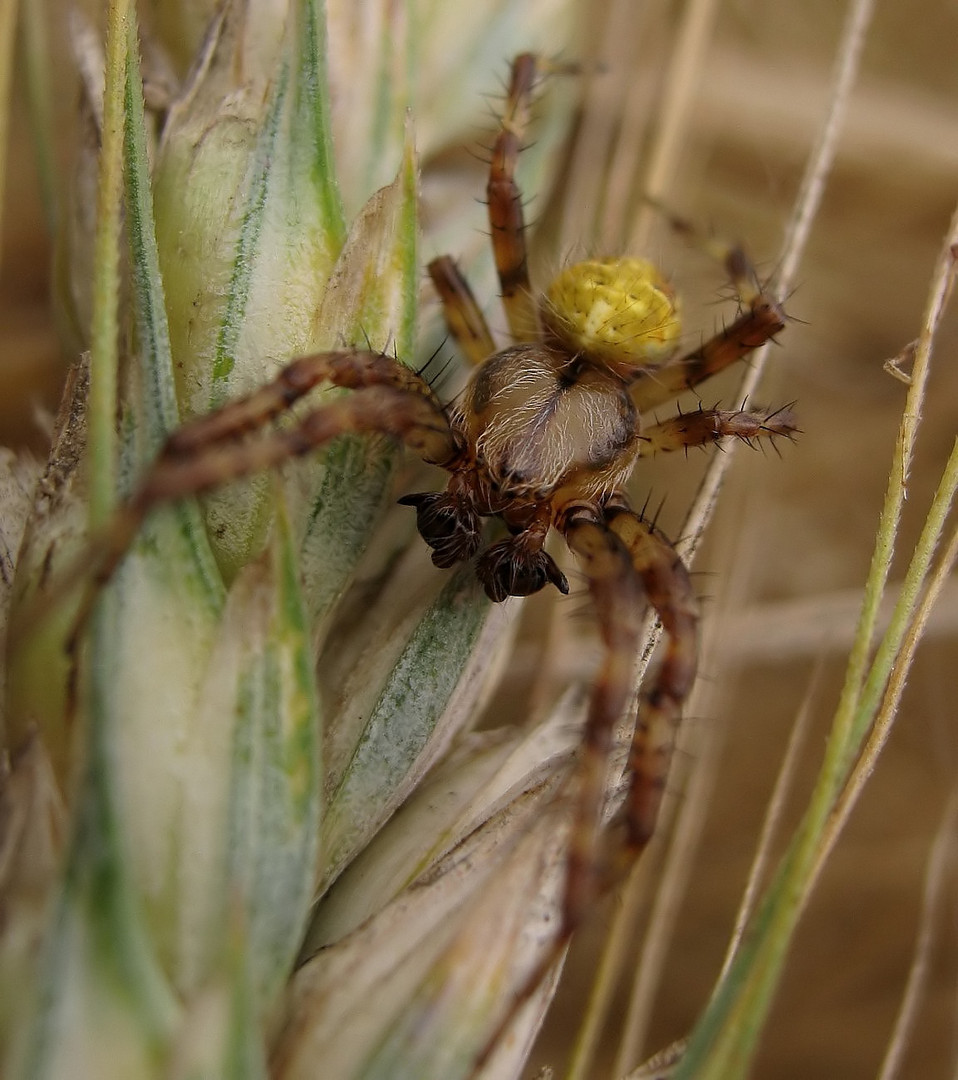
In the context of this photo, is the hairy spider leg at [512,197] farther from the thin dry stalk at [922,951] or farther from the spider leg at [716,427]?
the thin dry stalk at [922,951]

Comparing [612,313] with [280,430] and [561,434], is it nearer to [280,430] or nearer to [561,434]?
[561,434]

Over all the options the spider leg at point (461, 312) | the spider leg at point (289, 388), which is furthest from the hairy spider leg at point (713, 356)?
the spider leg at point (289, 388)

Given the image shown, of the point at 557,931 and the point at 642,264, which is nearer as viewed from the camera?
the point at 557,931

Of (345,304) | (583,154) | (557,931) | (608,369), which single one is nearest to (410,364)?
(345,304)

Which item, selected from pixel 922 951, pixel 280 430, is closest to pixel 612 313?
pixel 280 430

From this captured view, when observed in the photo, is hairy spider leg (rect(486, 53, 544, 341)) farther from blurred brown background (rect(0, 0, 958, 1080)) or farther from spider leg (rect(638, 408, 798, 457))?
blurred brown background (rect(0, 0, 958, 1080))

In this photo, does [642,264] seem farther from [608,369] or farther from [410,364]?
[410,364]
